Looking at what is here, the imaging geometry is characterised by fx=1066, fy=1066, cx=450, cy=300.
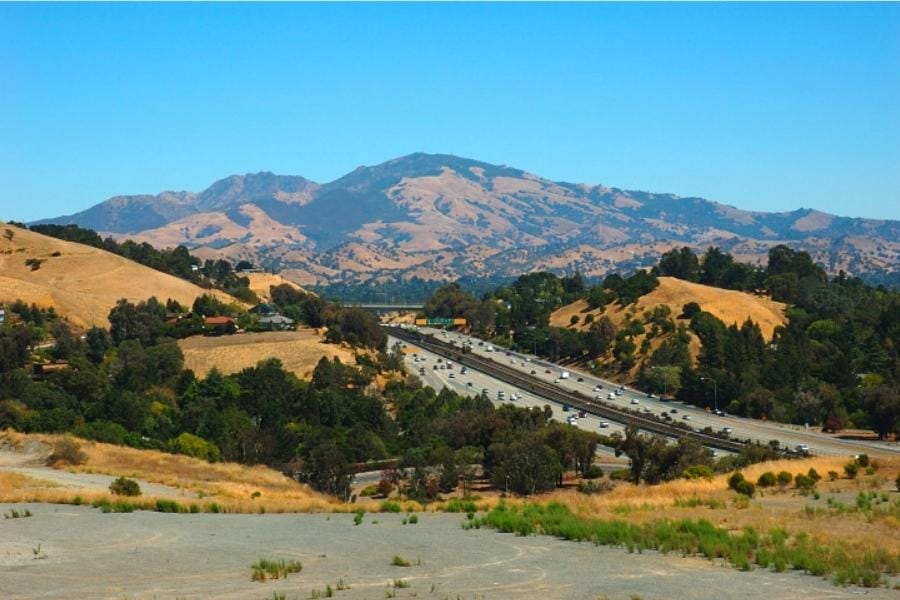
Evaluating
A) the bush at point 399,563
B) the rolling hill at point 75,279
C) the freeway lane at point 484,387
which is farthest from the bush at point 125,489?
the rolling hill at point 75,279

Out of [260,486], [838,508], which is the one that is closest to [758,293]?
[260,486]

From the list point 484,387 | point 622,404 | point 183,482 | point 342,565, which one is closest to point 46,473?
point 183,482

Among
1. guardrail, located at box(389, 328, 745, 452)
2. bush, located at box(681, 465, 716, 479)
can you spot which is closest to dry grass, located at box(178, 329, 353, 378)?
guardrail, located at box(389, 328, 745, 452)

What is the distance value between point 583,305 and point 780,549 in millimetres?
155439

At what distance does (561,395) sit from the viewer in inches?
4473

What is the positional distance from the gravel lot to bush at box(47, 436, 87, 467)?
24389 millimetres

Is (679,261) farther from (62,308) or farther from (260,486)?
(260,486)

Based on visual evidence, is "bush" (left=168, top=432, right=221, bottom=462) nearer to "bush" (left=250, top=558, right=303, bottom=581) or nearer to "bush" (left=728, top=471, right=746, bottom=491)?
"bush" (left=728, top=471, right=746, bottom=491)

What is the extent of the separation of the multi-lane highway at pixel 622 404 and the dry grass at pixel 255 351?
1294 centimetres

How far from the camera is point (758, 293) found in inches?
6914

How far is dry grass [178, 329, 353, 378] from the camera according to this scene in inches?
4601

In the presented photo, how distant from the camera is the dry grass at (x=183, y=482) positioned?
33625 mm

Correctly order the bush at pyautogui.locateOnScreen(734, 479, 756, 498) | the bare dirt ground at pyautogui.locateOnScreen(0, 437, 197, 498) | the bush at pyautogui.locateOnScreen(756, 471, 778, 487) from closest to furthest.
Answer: the bush at pyautogui.locateOnScreen(734, 479, 756, 498), the bush at pyautogui.locateOnScreen(756, 471, 778, 487), the bare dirt ground at pyautogui.locateOnScreen(0, 437, 197, 498)

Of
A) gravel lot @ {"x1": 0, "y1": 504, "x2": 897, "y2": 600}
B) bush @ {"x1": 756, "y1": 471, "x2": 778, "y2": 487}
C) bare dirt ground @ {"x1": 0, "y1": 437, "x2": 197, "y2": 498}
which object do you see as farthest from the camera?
bare dirt ground @ {"x1": 0, "y1": 437, "x2": 197, "y2": 498}
